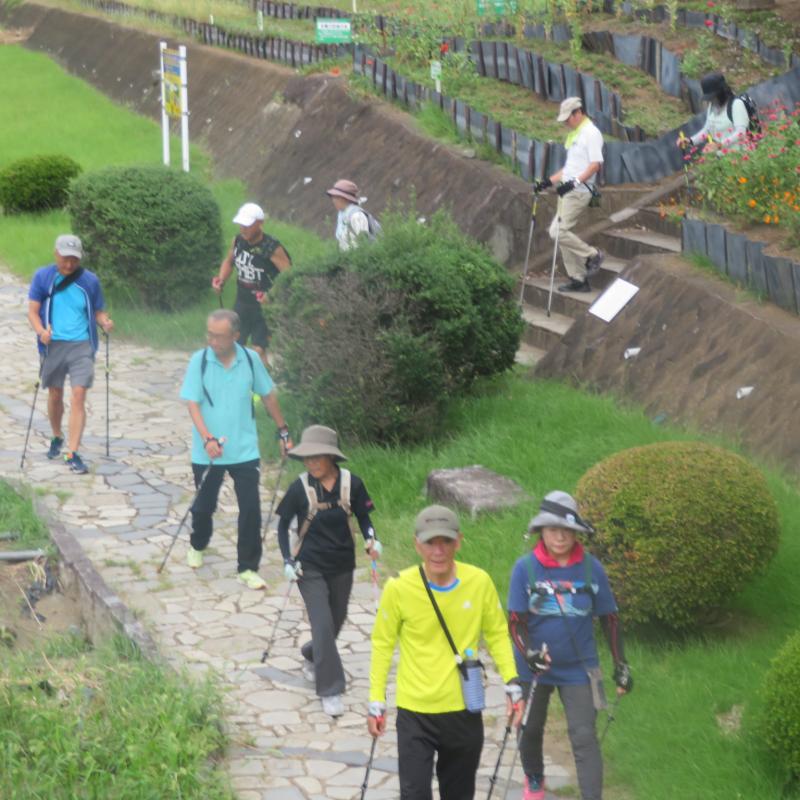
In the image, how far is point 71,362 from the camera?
41.6ft

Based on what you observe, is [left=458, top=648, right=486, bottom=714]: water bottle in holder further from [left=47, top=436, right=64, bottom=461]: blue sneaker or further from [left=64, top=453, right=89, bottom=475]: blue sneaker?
[left=47, top=436, right=64, bottom=461]: blue sneaker

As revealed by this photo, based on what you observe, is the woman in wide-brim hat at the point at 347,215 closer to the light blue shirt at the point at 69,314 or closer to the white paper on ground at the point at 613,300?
the white paper on ground at the point at 613,300

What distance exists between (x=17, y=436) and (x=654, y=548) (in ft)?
23.3

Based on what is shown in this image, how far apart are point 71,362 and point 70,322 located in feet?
1.05

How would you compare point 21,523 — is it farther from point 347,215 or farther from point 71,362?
point 347,215

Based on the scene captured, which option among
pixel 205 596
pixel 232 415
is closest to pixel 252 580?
pixel 205 596

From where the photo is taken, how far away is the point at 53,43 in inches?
1672

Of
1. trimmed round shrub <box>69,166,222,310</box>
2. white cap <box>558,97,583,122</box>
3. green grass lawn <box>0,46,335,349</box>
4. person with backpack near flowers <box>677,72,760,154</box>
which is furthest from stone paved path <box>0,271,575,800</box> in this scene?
person with backpack near flowers <box>677,72,760,154</box>

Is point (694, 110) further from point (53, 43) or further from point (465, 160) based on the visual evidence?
point (53, 43)

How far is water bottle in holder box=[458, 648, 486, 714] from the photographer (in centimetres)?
663

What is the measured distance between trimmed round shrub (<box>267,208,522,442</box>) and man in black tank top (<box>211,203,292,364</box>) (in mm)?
808

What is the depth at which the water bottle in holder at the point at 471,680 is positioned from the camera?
6.63m

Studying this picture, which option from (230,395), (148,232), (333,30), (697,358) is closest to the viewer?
(230,395)

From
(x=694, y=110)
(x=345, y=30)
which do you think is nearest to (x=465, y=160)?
(x=694, y=110)
